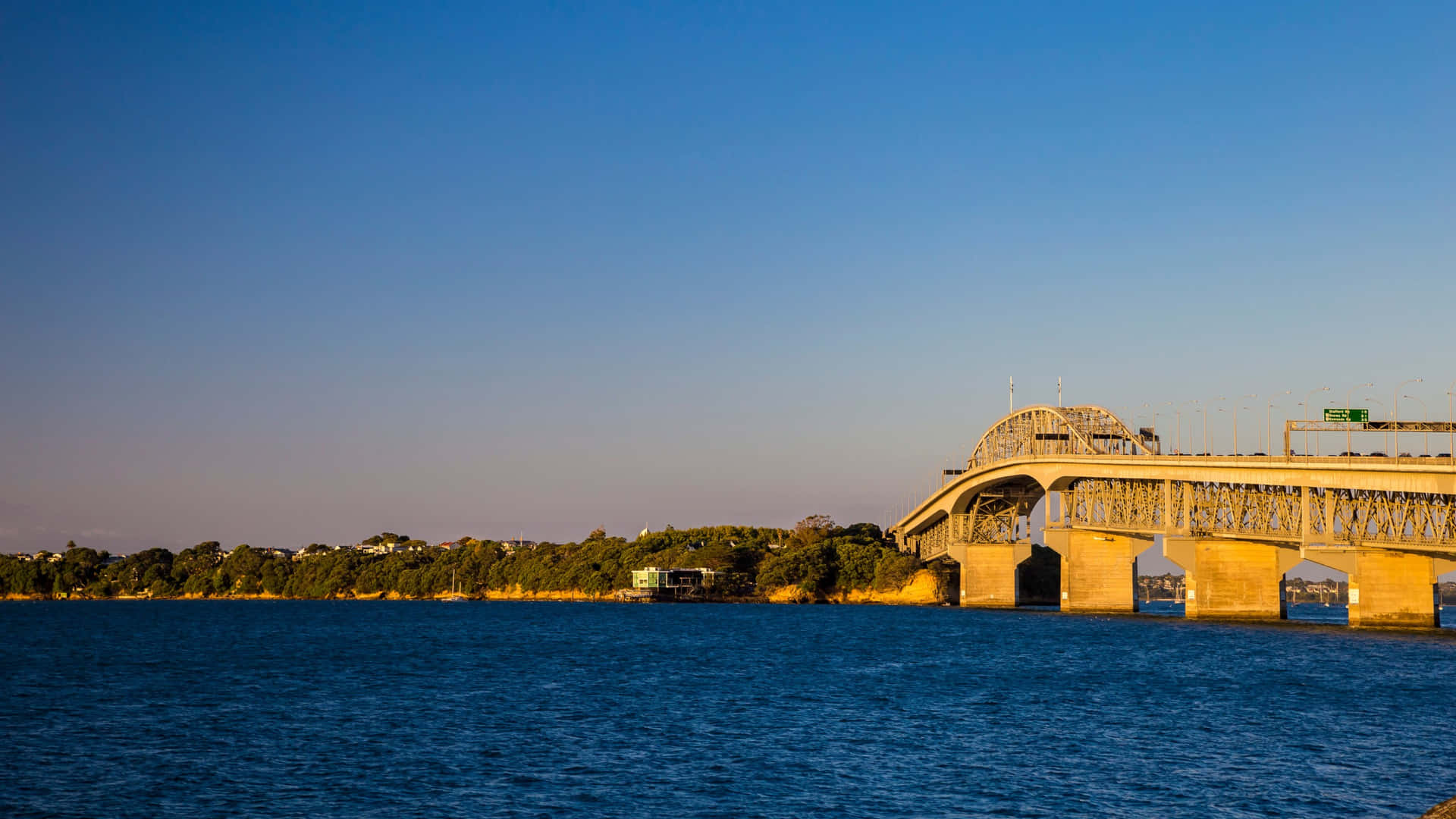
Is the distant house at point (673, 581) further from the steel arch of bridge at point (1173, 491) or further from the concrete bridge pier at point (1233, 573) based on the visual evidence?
the concrete bridge pier at point (1233, 573)

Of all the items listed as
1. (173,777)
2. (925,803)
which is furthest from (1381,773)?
(173,777)

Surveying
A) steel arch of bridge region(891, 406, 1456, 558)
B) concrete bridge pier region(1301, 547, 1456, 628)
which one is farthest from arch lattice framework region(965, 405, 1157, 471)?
concrete bridge pier region(1301, 547, 1456, 628)

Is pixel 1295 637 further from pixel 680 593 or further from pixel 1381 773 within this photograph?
pixel 680 593

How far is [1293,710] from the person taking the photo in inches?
1875

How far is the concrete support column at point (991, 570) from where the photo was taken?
518 feet

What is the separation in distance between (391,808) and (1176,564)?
100 meters

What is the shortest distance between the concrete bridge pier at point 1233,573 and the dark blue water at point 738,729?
81.2 feet

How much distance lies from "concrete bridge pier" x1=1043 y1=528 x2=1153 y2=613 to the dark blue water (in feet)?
158

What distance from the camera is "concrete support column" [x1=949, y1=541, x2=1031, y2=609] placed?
15800 cm

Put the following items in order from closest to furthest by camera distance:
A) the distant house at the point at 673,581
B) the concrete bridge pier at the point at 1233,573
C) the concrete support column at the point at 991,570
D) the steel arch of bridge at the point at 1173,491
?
1. the steel arch of bridge at the point at 1173,491
2. the concrete bridge pier at the point at 1233,573
3. the concrete support column at the point at 991,570
4. the distant house at the point at 673,581

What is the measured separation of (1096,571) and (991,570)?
2407 cm

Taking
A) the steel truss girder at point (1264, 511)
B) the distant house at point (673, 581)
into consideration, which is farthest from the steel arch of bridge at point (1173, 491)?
the distant house at point (673, 581)

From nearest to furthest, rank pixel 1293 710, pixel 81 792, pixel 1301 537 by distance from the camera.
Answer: pixel 81 792
pixel 1293 710
pixel 1301 537

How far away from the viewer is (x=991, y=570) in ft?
522
